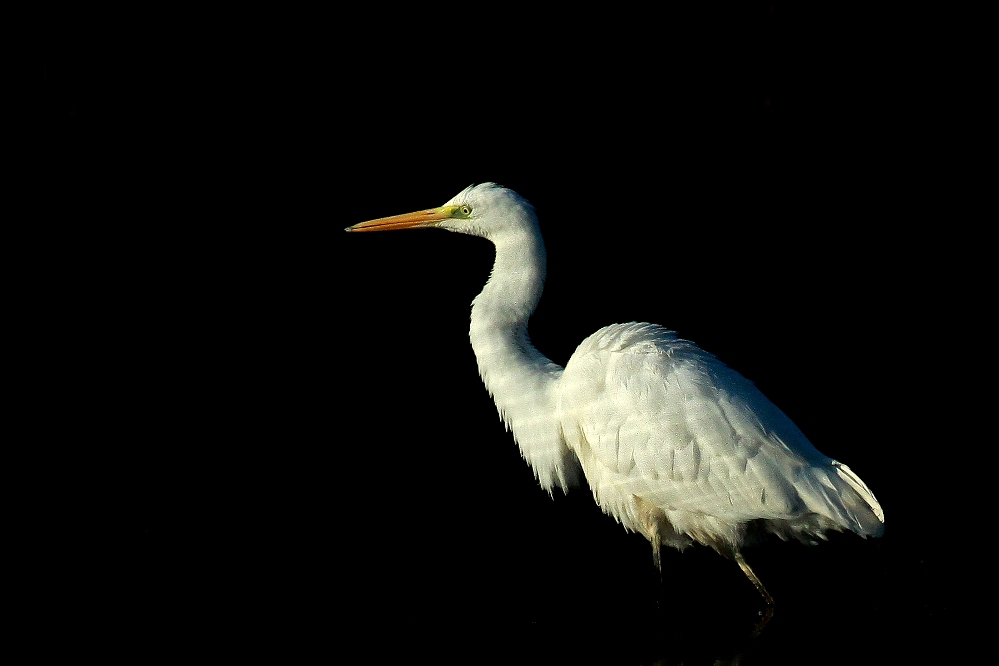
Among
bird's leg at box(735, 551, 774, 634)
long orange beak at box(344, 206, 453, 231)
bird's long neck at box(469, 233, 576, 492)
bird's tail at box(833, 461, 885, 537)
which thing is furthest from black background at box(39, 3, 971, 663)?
long orange beak at box(344, 206, 453, 231)

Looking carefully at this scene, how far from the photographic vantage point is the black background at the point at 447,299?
5.18 meters

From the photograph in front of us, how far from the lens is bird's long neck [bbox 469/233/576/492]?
5.18m

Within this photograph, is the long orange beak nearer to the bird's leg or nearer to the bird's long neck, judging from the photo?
the bird's long neck

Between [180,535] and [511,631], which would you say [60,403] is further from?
[511,631]

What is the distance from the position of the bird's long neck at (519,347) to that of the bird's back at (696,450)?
0.25 metres

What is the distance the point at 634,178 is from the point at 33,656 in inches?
266

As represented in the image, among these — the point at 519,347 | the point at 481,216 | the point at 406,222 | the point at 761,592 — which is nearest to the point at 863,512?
the point at 761,592

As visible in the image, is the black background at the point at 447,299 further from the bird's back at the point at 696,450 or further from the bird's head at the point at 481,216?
the bird's head at the point at 481,216

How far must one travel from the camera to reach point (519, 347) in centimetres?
521

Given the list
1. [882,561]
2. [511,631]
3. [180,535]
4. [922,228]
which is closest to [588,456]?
[511,631]

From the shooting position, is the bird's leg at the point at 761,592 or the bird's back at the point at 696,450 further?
the bird's leg at the point at 761,592

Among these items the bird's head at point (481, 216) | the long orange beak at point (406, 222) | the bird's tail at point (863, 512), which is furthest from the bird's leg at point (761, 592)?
the long orange beak at point (406, 222)

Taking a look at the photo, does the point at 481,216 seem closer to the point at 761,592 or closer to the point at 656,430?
the point at 656,430

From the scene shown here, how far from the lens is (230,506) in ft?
20.4
